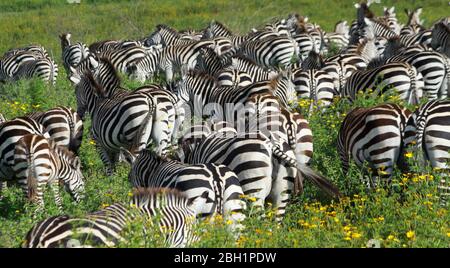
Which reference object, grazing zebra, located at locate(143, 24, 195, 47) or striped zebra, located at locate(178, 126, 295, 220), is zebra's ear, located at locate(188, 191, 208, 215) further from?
grazing zebra, located at locate(143, 24, 195, 47)

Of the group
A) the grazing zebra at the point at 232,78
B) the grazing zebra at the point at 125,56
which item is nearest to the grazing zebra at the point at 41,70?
the grazing zebra at the point at 125,56

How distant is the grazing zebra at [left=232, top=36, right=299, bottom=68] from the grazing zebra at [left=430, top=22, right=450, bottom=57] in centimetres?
330

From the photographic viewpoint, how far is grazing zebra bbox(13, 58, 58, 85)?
1669 cm

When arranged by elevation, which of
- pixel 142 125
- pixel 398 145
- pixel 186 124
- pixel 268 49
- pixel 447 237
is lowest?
pixel 447 237

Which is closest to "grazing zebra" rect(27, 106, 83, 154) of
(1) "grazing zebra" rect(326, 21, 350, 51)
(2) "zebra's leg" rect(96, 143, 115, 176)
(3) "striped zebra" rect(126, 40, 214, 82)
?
(2) "zebra's leg" rect(96, 143, 115, 176)

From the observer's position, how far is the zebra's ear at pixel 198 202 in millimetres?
7021

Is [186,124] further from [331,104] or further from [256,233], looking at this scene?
[256,233]

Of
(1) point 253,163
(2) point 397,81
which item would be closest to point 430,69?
(2) point 397,81

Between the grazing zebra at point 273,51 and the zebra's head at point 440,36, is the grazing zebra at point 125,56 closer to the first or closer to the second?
the grazing zebra at point 273,51

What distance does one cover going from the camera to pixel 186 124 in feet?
43.8

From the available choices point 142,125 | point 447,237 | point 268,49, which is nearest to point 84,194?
point 142,125
